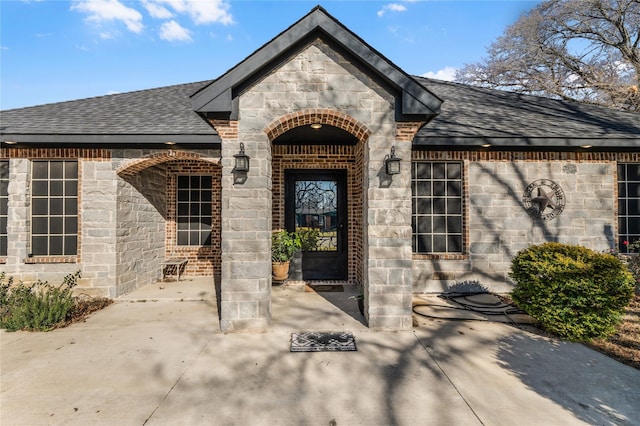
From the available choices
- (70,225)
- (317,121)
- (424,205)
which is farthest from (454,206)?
(70,225)

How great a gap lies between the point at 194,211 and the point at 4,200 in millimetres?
3878

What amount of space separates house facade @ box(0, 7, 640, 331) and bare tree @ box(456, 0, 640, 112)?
334 inches

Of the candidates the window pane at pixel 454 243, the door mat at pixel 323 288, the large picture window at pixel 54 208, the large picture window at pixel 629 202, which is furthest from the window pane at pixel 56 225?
the large picture window at pixel 629 202

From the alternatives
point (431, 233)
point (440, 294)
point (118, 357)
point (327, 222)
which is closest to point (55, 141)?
point (118, 357)

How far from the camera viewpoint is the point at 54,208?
6.27 meters

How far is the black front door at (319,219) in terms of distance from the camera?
291 inches

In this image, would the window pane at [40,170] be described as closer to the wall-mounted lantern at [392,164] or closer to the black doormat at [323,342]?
the black doormat at [323,342]

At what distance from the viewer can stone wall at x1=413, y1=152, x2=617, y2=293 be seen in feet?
21.5

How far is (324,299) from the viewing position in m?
5.89

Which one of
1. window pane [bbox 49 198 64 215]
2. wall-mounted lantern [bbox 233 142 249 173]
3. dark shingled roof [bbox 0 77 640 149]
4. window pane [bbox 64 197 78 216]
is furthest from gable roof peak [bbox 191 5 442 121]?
window pane [bbox 49 198 64 215]

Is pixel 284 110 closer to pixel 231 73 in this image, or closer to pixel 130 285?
pixel 231 73

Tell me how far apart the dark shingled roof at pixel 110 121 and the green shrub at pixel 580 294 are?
20.9ft

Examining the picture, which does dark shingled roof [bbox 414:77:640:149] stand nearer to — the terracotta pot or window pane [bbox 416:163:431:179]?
window pane [bbox 416:163:431:179]

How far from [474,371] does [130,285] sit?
6988 millimetres
